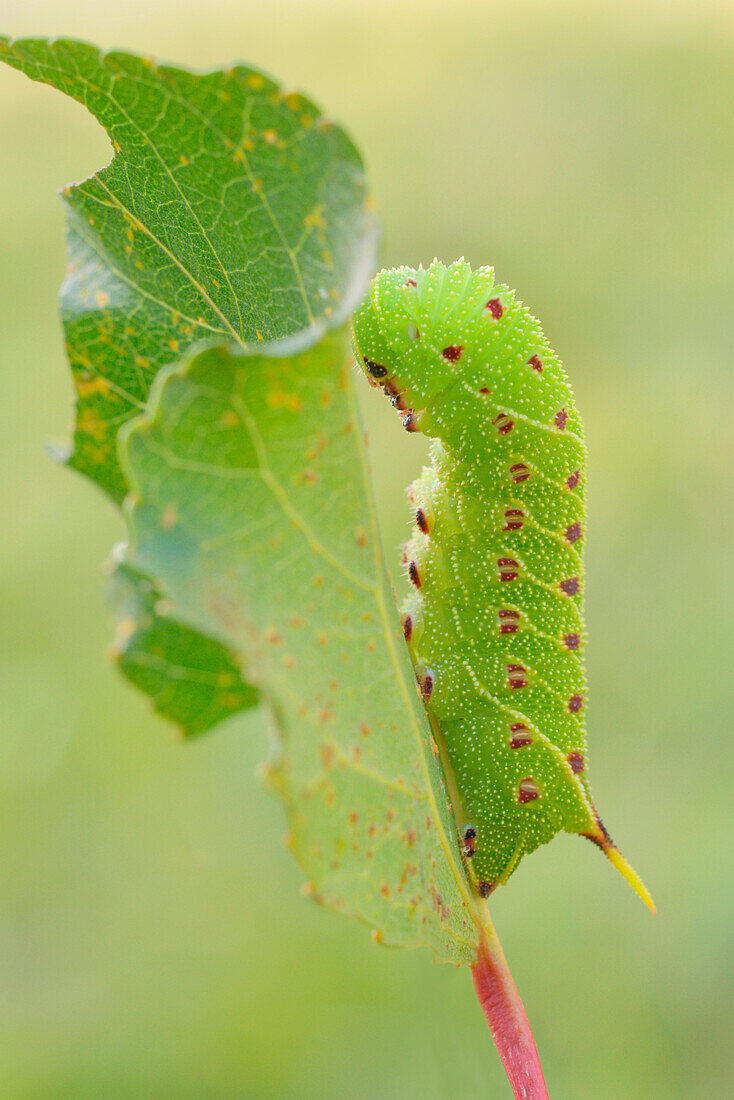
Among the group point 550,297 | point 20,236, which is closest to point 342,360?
point 550,297

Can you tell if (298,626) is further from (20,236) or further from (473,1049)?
(20,236)

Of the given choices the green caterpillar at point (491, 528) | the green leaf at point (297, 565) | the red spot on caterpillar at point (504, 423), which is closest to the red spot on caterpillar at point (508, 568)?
the green caterpillar at point (491, 528)

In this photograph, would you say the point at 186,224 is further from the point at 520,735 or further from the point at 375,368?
the point at 520,735

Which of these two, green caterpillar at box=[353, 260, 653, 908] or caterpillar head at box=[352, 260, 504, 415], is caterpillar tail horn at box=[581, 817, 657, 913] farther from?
caterpillar head at box=[352, 260, 504, 415]

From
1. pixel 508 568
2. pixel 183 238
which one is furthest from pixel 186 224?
pixel 508 568

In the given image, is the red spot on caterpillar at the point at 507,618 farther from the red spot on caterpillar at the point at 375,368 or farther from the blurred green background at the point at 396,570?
the blurred green background at the point at 396,570

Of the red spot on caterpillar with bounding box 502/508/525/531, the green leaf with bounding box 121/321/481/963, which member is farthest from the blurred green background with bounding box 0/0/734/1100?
the green leaf with bounding box 121/321/481/963
